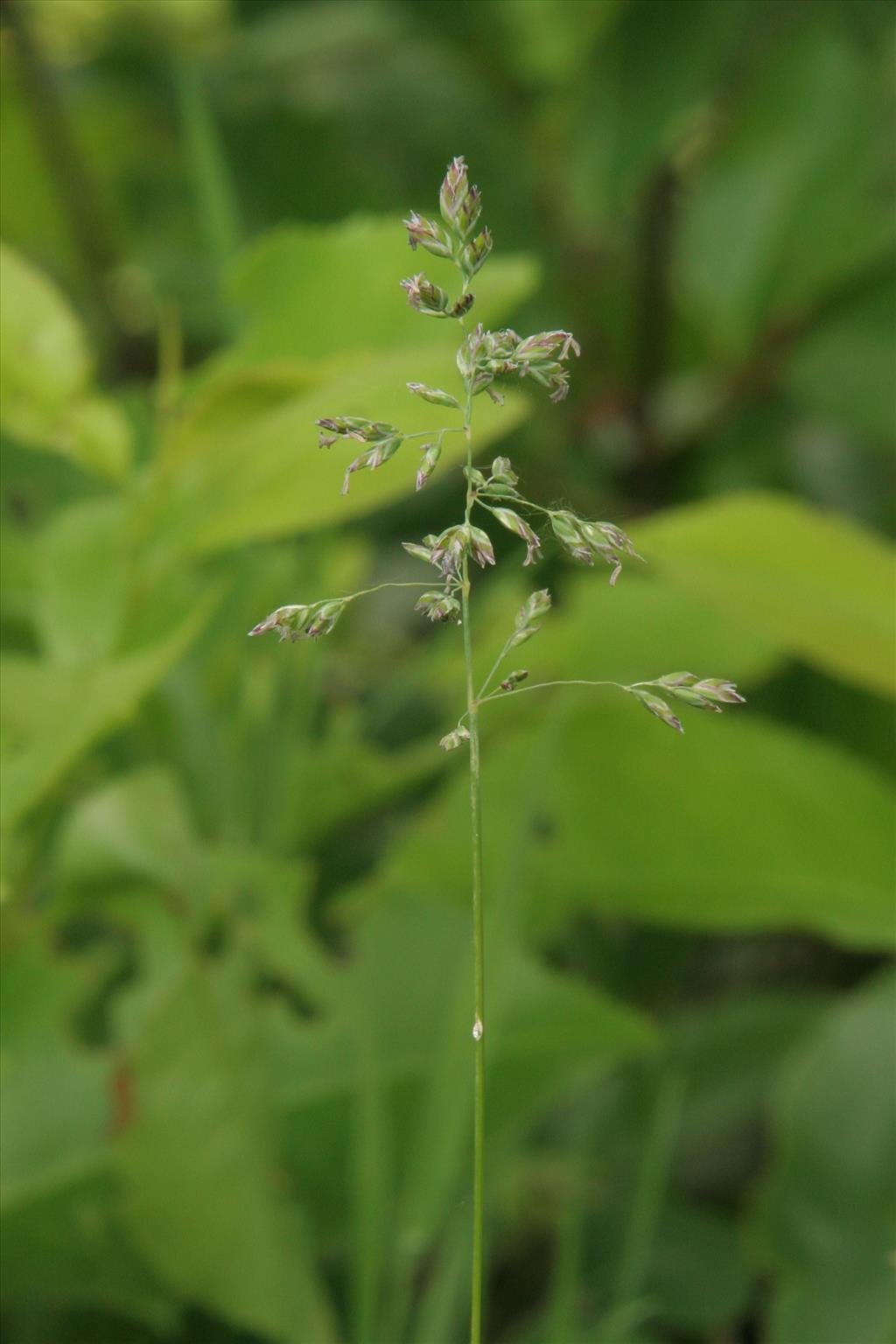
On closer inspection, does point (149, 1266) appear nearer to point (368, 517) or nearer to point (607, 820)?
point (607, 820)

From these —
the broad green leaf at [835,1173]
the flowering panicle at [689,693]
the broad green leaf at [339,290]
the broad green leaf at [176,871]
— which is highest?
the broad green leaf at [339,290]

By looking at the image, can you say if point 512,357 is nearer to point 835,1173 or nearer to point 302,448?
point 302,448

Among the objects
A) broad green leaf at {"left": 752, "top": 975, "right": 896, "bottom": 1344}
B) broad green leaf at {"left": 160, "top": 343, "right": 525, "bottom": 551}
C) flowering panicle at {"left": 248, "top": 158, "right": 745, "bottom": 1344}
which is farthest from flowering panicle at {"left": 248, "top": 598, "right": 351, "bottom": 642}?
broad green leaf at {"left": 752, "top": 975, "right": 896, "bottom": 1344}

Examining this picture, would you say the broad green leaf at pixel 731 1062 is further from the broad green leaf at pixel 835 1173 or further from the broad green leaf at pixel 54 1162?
the broad green leaf at pixel 54 1162

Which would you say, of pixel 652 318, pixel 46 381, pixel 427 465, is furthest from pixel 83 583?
pixel 652 318

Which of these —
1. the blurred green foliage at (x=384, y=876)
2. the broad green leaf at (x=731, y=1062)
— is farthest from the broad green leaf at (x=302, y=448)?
the broad green leaf at (x=731, y=1062)
